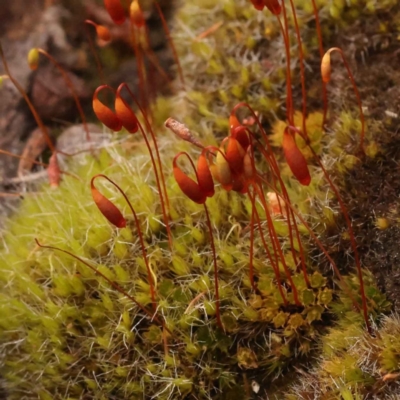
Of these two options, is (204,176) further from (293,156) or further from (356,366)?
(356,366)

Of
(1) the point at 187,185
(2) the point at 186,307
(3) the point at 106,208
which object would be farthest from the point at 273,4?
(2) the point at 186,307

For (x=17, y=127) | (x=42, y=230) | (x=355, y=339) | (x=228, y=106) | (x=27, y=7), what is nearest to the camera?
(x=355, y=339)

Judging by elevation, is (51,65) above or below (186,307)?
above

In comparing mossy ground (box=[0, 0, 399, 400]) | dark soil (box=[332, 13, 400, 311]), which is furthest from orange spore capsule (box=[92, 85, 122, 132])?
dark soil (box=[332, 13, 400, 311])

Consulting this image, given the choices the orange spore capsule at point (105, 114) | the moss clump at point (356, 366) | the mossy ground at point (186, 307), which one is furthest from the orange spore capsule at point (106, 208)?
the moss clump at point (356, 366)

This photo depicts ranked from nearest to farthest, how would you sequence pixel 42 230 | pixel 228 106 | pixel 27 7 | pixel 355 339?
pixel 355 339 < pixel 42 230 < pixel 228 106 < pixel 27 7

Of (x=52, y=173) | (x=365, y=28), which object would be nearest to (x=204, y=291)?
(x=52, y=173)

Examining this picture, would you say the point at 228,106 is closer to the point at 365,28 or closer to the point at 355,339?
the point at 365,28

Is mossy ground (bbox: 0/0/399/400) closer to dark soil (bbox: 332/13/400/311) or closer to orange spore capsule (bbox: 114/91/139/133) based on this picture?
dark soil (bbox: 332/13/400/311)

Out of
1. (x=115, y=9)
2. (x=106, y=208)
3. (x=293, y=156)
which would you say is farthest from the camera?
(x=115, y=9)
